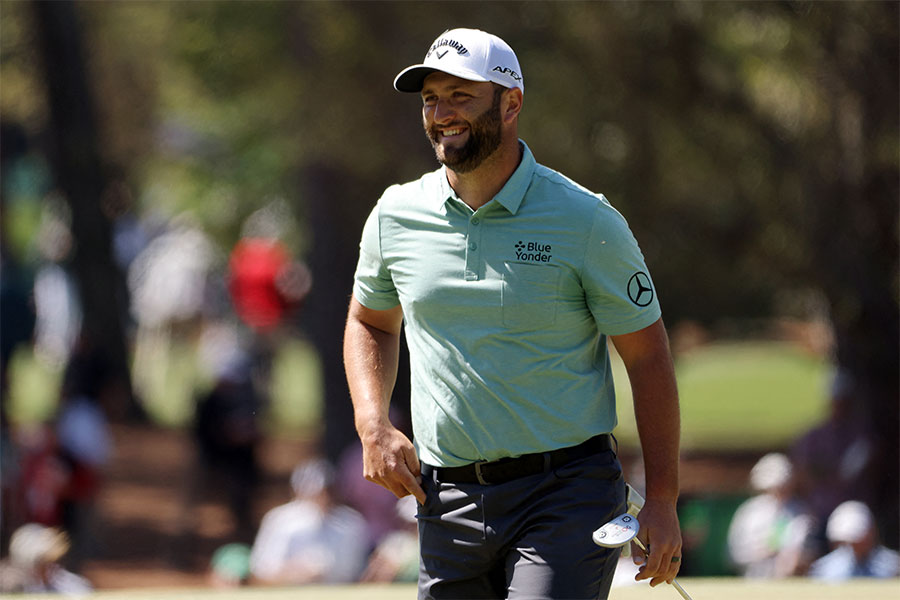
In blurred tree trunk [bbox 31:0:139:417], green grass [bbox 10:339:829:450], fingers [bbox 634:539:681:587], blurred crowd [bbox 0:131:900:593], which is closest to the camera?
fingers [bbox 634:539:681:587]

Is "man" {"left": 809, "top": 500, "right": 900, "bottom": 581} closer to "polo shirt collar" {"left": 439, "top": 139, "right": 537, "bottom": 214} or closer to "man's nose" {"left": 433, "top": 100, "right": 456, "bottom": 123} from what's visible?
"polo shirt collar" {"left": 439, "top": 139, "right": 537, "bottom": 214}

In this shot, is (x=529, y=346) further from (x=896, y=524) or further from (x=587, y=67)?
(x=896, y=524)

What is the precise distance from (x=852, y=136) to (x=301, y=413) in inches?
472

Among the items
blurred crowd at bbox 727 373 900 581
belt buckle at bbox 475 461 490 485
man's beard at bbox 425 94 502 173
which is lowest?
blurred crowd at bbox 727 373 900 581

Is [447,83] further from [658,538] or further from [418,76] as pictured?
[658,538]

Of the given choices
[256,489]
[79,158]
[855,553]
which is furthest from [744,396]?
[855,553]

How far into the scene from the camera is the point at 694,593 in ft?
16.9

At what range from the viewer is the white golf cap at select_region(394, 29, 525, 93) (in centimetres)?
339

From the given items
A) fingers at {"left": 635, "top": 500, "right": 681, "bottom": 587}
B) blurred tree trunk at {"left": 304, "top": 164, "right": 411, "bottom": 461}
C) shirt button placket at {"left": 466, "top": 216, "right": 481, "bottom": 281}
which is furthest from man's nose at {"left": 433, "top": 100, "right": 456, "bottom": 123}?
blurred tree trunk at {"left": 304, "top": 164, "right": 411, "bottom": 461}

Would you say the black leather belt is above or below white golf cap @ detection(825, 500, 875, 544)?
above

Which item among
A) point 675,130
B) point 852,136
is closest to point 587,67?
point 675,130

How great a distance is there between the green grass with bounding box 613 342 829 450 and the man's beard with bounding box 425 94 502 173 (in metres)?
9.49

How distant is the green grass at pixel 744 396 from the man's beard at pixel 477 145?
31.1ft

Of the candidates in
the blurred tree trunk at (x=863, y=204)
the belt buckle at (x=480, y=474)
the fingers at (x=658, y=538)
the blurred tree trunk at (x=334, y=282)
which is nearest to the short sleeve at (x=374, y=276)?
the belt buckle at (x=480, y=474)
